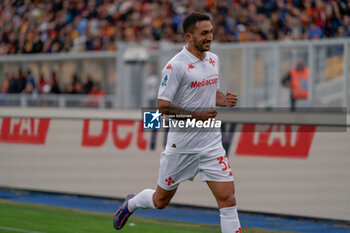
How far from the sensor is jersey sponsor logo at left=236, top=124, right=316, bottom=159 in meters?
9.60

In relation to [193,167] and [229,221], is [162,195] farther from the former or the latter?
[229,221]

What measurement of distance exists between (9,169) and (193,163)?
7049 millimetres

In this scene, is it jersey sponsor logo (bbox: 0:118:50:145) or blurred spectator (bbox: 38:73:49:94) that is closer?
jersey sponsor logo (bbox: 0:118:50:145)

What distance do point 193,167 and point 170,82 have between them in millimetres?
861

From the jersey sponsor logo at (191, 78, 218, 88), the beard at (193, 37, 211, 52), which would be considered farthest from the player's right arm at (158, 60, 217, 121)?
the beard at (193, 37, 211, 52)

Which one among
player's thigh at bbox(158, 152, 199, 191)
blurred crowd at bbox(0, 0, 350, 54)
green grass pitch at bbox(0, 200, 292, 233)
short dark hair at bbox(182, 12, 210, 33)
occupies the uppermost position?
blurred crowd at bbox(0, 0, 350, 54)

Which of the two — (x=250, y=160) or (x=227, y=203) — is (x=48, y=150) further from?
(x=227, y=203)

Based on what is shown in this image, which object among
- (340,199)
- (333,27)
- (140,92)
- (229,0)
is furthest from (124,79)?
(340,199)

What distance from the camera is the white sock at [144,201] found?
710cm

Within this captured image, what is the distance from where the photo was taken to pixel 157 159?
11117mm

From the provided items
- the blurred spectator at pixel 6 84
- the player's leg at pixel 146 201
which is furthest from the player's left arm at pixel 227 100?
the blurred spectator at pixel 6 84

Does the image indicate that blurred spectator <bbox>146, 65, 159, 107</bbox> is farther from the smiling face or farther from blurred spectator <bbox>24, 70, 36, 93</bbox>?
the smiling face

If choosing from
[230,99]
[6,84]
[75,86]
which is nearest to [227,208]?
[230,99]

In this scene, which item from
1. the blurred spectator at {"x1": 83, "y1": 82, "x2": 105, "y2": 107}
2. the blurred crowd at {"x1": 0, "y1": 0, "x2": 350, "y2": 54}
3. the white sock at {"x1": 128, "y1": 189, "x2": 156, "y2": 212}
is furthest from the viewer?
the blurred spectator at {"x1": 83, "y1": 82, "x2": 105, "y2": 107}
